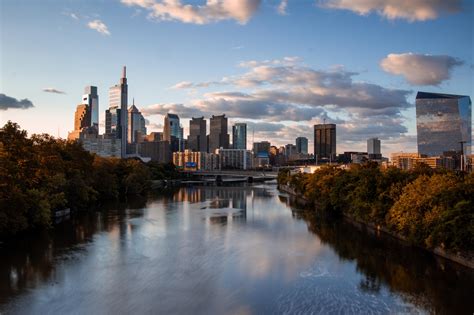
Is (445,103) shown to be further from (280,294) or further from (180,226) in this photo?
(280,294)

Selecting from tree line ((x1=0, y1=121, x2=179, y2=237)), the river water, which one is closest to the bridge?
tree line ((x1=0, y1=121, x2=179, y2=237))

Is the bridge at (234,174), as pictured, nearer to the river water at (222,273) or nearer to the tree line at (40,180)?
the tree line at (40,180)

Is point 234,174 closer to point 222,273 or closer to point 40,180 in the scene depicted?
point 40,180

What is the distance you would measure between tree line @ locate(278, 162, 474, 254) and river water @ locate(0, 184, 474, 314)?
5.12ft

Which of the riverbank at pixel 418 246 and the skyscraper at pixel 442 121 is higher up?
the skyscraper at pixel 442 121

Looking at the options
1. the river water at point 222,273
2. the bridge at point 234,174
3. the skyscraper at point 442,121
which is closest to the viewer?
the river water at point 222,273

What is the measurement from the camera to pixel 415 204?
30.4 meters

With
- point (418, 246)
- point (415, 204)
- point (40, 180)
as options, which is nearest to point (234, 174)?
point (40, 180)

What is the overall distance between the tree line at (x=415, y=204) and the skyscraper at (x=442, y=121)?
14452 centimetres

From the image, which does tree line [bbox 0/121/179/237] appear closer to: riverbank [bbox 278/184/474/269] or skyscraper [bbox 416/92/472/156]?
riverbank [bbox 278/184/474/269]

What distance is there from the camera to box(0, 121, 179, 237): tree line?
3191cm

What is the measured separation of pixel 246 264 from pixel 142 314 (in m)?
9.81

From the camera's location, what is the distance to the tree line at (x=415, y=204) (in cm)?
2602

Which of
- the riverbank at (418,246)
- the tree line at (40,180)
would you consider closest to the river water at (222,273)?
the riverbank at (418,246)
